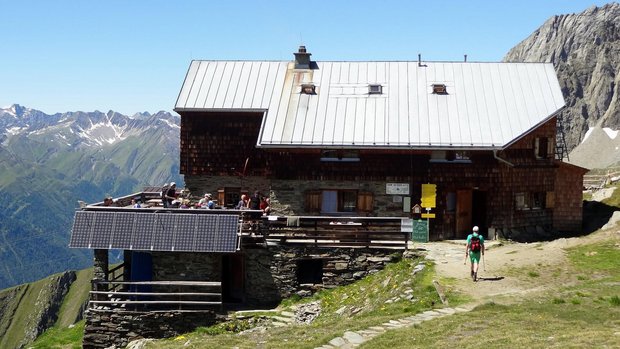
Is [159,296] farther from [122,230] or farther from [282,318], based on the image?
[282,318]

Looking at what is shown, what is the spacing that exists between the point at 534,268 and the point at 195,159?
64.4 ft

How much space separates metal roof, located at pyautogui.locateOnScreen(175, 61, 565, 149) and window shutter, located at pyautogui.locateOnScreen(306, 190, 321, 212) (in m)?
2.42

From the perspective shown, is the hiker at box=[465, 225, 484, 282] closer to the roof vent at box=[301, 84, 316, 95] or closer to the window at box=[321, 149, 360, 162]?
the window at box=[321, 149, 360, 162]

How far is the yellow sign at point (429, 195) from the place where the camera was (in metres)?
31.9

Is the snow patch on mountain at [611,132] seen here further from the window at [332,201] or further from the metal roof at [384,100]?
the window at [332,201]

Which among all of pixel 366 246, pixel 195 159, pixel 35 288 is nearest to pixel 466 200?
pixel 366 246

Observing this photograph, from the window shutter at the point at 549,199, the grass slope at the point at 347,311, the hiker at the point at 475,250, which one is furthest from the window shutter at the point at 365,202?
the hiker at the point at 475,250

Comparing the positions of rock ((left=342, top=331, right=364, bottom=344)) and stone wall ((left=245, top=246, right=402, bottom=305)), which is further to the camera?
stone wall ((left=245, top=246, right=402, bottom=305))

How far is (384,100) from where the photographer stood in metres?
34.9

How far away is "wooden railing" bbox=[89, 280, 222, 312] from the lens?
2595cm

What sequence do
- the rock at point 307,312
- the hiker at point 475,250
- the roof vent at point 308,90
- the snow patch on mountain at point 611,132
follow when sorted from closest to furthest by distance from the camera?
the hiker at point 475,250 < the rock at point 307,312 < the roof vent at point 308,90 < the snow patch on mountain at point 611,132

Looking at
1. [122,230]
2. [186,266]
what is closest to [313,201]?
[186,266]

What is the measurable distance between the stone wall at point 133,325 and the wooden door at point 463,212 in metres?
13.5

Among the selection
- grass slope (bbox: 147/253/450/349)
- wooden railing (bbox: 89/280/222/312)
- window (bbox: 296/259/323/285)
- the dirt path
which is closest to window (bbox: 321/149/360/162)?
the dirt path
